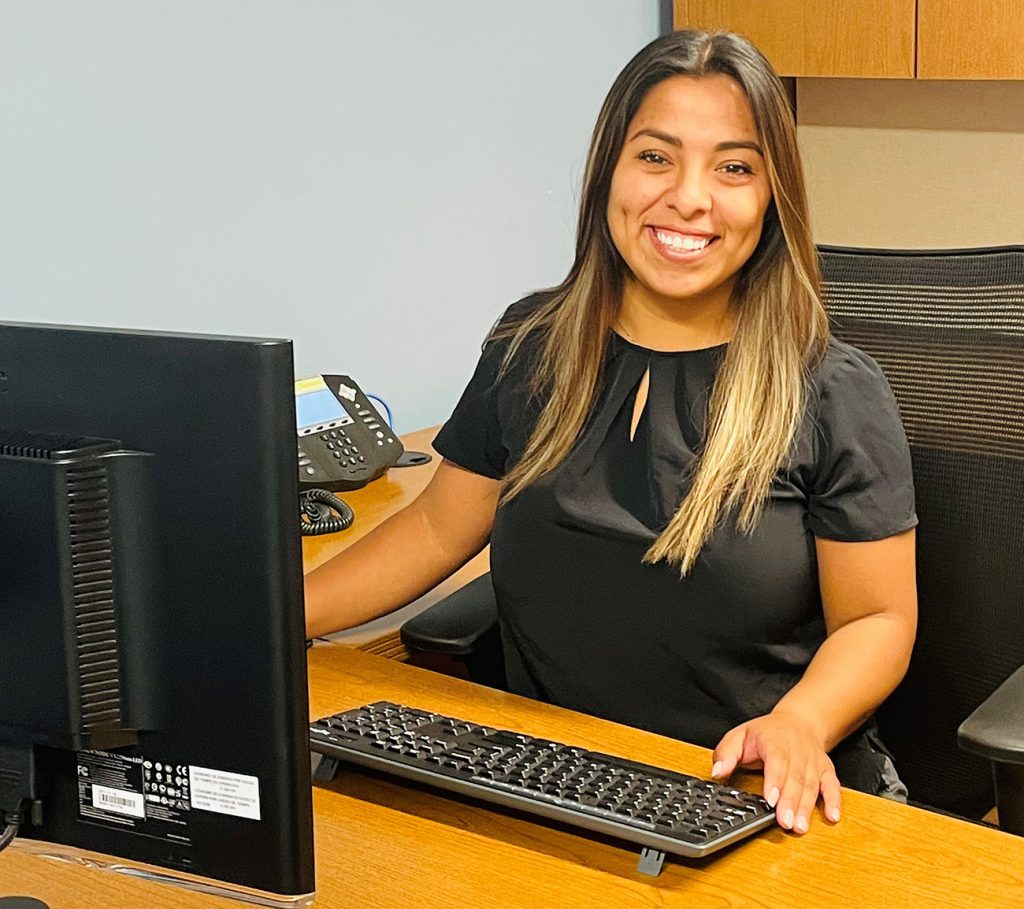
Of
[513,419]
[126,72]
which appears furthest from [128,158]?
[513,419]

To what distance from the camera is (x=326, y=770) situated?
1.31 metres

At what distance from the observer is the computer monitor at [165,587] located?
89cm

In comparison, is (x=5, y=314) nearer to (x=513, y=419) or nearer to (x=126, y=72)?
(x=126, y=72)

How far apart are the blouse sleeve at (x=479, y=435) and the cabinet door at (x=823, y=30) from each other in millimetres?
1249

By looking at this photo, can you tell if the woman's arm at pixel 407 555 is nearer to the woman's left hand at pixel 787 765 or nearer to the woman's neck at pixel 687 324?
the woman's neck at pixel 687 324

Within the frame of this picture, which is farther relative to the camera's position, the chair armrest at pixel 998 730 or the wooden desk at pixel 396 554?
the wooden desk at pixel 396 554

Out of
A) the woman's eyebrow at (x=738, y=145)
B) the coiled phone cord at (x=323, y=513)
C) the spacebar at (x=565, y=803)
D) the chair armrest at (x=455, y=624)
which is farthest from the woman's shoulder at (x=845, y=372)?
the coiled phone cord at (x=323, y=513)

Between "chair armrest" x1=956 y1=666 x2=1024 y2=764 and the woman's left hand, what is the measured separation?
0.14m

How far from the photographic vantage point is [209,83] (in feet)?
7.02

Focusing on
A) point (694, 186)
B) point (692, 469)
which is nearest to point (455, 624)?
point (692, 469)

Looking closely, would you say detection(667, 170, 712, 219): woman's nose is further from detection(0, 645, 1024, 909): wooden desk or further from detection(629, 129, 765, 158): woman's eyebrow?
detection(0, 645, 1024, 909): wooden desk

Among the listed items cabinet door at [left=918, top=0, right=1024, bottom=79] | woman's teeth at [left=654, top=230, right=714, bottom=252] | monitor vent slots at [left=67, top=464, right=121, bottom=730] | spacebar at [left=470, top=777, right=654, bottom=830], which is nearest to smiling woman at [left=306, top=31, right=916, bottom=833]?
woman's teeth at [left=654, top=230, right=714, bottom=252]

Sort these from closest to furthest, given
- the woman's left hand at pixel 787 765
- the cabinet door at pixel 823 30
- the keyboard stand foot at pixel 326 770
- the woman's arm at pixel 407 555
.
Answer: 1. the woman's left hand at pixel 787 765
2. the keyboard stand foot at pixel 326 770
3. the woman's arm at pixel 407 555
4. the cabinet door at pixel 823 30

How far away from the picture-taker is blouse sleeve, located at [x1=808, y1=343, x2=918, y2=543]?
5.07 feet
